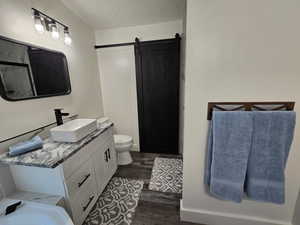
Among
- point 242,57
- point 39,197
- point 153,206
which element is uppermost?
point 242,57

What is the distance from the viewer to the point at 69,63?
5.82 feet

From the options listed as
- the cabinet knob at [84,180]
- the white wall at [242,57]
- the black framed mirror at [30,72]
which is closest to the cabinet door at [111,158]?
the cabinet knob at [84,180]

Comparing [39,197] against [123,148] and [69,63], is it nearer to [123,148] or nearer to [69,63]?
[123,148]

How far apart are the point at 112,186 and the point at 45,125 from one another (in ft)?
3.67

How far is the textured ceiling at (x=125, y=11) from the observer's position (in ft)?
5.36

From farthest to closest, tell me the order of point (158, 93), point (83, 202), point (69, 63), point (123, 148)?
1. point (158, 93)
2. point (123, 148)
3. point (69, 63)
4. point (83, 202)

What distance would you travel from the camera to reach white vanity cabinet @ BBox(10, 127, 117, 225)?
106 centimetres

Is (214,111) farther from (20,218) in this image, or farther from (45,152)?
(20,218)

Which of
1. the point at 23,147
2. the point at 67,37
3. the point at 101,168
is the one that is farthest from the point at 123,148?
the point at 67,37

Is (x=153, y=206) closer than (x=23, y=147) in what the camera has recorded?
No

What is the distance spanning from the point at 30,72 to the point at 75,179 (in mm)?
1119

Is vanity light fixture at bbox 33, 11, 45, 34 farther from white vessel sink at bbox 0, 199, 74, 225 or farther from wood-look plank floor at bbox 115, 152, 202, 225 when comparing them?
wood-look plank floor at bbox 115, 152, 202, 225

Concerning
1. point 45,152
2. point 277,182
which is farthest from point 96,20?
point 277,182

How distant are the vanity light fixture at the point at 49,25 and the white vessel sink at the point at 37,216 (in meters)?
1.56
